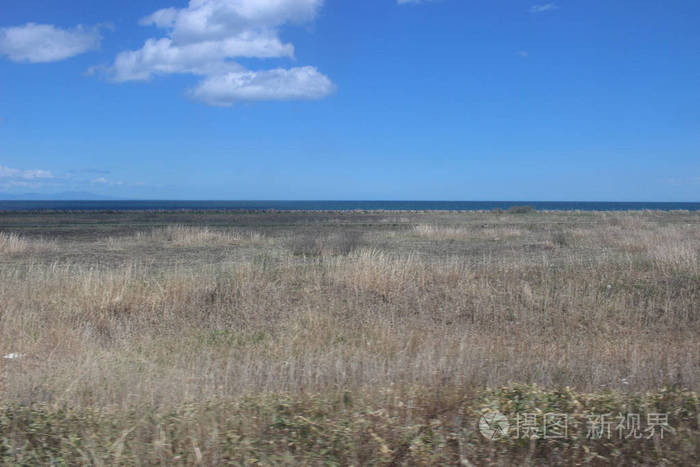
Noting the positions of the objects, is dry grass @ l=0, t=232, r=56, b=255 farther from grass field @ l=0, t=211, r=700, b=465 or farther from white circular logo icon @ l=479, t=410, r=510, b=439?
white circular logo icon @ l=479, t=410, r=510, b=439

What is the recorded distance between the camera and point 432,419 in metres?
4.13

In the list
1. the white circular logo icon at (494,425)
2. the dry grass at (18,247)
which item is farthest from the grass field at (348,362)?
the dry grass at (18,247)

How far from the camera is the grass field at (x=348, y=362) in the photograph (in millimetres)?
3707

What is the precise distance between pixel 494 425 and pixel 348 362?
2.01m

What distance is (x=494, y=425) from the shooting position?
12.8 feet

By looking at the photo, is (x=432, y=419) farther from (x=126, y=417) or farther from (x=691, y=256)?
(x=691, y=256)

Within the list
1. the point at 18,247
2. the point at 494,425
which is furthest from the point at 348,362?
the point at 18,247

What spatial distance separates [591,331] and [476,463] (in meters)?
5.02

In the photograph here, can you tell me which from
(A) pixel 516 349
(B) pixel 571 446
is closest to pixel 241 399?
(B) pixel 571 446

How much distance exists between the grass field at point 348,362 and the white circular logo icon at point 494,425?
0.20 ft

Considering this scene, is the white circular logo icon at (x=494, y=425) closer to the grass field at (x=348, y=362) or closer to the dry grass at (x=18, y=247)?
the grass field at (x=348, y=362)

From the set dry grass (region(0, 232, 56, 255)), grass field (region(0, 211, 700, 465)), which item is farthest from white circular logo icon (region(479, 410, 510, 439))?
dry grass (region(0, 232, 56, 255))

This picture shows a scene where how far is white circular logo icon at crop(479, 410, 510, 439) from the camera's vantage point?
12.5ft

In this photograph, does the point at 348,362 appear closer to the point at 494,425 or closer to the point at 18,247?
the point at 494,425
